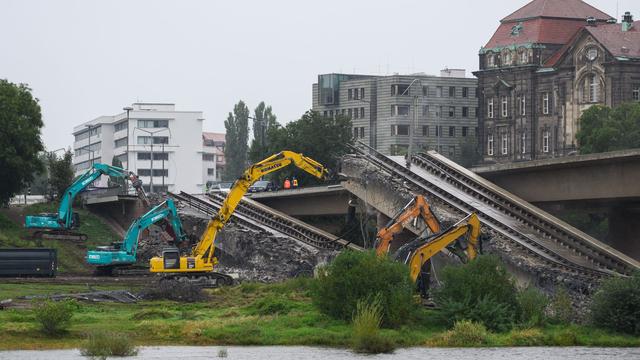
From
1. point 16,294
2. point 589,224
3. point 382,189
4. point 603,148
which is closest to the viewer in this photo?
point 16,294

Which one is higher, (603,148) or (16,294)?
(603,148)

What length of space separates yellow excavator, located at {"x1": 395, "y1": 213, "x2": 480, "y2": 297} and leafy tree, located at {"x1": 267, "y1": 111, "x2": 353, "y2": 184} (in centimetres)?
7603

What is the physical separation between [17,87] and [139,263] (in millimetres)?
29280

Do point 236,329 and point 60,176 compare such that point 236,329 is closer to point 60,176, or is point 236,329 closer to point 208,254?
point 208,254

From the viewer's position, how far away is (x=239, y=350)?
63219 millimetres

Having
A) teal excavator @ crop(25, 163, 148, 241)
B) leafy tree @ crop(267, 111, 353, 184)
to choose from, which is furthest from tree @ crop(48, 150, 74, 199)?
leafy tree @ crop(267, 111, 353, 184)

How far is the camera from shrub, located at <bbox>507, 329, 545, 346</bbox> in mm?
67000

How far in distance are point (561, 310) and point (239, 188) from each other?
2589cm

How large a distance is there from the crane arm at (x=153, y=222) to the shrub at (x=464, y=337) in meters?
35.6

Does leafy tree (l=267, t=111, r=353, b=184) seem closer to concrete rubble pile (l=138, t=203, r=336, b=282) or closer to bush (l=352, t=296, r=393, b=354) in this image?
concrete rubble pile (l=138, t=203, r=336, b=282)

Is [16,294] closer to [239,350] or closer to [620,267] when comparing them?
[239,350]

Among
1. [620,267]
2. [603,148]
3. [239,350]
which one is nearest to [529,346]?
[239,350]

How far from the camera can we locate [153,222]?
328ft

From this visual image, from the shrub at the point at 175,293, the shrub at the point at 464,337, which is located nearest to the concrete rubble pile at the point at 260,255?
the shrub at the point at 175,293
